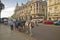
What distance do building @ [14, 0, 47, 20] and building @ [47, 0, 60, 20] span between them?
0.17 feet

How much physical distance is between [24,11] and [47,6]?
0.83ft

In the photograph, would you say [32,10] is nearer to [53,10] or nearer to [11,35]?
[53,10]

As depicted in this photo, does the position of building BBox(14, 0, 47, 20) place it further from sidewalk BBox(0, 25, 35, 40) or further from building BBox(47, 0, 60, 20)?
sidewalk BBox(0, 25, 35, 40)

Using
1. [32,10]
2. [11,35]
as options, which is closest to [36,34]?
[11,35]

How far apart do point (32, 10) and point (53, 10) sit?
0.22 metres

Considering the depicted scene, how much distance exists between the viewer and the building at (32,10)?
60.5 inches

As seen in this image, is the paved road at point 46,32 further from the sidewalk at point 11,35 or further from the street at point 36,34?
the sidewalk at point 11,35

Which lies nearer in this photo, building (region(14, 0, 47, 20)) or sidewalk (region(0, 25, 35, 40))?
building (region(14, 0, 47, 20))

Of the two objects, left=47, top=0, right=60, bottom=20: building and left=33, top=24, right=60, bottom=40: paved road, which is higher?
left=47, top=0, right=60, bottom=20: building

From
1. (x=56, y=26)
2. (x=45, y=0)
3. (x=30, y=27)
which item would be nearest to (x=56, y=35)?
(x=56, y=26)

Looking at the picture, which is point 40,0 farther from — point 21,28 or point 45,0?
point 21,28

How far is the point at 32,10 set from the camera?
5.30 ft

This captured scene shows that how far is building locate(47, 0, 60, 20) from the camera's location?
1567 millimetres

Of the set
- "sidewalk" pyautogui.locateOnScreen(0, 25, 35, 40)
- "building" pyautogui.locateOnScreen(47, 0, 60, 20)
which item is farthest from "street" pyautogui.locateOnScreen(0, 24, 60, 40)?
"building" pyautogui.locateOnScreen(47, 0, 60, 20)
